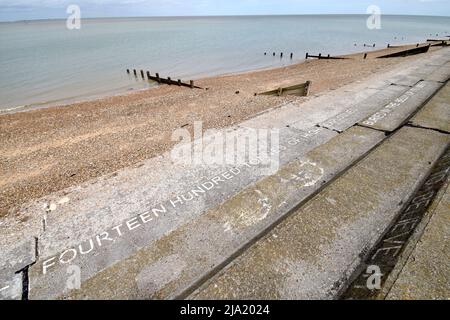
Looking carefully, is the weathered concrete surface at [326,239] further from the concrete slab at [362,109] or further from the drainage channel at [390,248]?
the concrete slab at [362,109]

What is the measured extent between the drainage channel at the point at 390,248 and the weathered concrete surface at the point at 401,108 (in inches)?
122

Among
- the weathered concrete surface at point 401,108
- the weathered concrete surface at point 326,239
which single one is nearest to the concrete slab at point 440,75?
the weathered concrete surface at point 401,108

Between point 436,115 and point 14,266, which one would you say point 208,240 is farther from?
point 436,115

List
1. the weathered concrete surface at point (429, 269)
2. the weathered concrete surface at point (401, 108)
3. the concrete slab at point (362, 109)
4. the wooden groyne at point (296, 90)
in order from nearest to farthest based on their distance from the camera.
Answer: the weathered concrete surface at point (429, 269) → the weathered concrete surface at point (401, 108) → the concrete slab at point (362, 109) → the wooden groyne at point (296, 90)

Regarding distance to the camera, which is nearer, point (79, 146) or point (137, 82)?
point (79, 146)

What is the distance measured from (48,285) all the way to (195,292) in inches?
76.6

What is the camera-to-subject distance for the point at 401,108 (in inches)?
340

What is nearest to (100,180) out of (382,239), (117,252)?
(117,252)

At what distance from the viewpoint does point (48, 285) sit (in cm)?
313

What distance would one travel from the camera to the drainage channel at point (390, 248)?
9.18 feet

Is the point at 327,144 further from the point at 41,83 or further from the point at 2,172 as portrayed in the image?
the point at 41,83

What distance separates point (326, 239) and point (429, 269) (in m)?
1.19

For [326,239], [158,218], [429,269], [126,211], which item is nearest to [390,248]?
[429,269]
